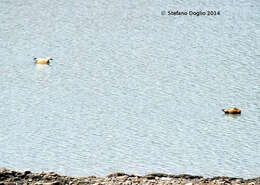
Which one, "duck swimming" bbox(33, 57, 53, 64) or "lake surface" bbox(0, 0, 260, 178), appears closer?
"lake surface" bbox(0, 0, 260, 178)

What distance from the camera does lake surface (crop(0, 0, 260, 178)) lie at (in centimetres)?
1852

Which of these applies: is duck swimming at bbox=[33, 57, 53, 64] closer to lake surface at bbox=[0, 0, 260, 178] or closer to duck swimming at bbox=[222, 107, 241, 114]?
lake surface at bbox=[0, 0, 260, 178]

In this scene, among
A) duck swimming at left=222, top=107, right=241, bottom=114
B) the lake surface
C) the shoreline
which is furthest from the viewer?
duck swimming at left=222, top=107, right=241, bottom=114

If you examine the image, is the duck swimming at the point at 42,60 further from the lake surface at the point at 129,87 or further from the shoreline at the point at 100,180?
the shoreline at the point at 100,180

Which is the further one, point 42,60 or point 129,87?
point 42,60

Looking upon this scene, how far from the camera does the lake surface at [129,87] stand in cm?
1852

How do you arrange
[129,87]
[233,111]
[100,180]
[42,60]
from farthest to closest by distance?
[42,60]
[129,87]
[233,111]
[100,180]

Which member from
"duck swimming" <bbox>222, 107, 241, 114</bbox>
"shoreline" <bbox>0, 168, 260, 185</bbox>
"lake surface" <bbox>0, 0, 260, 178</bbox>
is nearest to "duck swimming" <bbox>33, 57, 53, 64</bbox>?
"lake surface" <bbox>0, 0, 260, 178</bbox>

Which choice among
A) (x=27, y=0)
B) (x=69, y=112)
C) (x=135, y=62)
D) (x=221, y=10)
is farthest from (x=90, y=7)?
(x=69, y=112)

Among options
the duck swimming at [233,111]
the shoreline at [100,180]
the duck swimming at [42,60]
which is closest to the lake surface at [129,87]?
the duck swimming at [233,111]

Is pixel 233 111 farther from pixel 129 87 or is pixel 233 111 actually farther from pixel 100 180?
pixel 100 180

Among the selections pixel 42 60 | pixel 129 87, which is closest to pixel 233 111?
pixel 129 87

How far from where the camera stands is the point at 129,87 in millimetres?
24141

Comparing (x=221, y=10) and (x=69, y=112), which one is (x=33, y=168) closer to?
(x=69, y=112)
